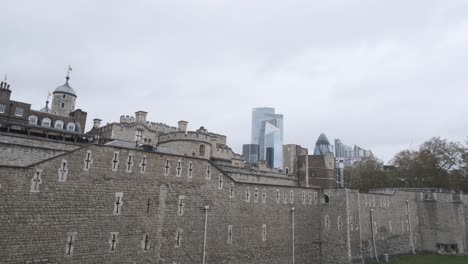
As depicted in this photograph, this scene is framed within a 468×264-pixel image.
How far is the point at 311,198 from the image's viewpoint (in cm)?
3916

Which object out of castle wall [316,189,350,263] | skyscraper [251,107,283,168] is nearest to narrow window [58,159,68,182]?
castle wall [316,189,350,263]

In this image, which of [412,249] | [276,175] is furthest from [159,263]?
[412,249]

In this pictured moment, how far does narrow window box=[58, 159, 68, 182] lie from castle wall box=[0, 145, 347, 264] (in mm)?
85

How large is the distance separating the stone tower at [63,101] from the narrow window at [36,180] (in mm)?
38755

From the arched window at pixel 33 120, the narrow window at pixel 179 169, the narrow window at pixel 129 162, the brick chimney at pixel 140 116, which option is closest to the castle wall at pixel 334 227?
the narrow window at pixel 179 169

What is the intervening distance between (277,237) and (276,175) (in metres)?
16.9

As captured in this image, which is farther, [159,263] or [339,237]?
[339,237]

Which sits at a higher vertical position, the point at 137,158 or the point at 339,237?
the point at 137,158

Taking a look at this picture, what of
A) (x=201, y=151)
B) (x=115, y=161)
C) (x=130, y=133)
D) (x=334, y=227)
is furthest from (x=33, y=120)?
(x=334, y=227)

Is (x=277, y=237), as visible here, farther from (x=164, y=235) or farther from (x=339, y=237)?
(x=164, y=235)

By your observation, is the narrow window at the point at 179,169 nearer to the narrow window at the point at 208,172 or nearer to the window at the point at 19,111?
the narrow window at the point at 208,172

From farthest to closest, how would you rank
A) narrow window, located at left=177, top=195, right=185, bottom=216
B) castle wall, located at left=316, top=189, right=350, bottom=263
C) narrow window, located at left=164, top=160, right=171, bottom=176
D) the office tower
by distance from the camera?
the office tower, castle wall, located at left=316, top=189, right=350, bottom=263, narrow window, located at left=177, top=195, right=185, bottom=216, narrow window, located at left=164, top=160, right=171, bottom=176

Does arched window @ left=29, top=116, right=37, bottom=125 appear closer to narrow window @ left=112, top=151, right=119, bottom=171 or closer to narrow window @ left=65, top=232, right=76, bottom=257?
narrow window @ left=112, top=151, right=119, bottom=171

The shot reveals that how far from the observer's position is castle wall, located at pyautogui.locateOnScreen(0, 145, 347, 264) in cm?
2002
